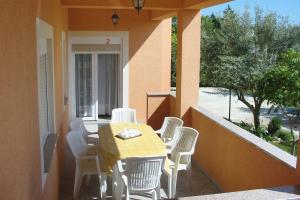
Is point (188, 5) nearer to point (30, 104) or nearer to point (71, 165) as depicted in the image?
point (71, 165)

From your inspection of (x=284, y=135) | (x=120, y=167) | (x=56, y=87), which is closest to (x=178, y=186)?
(x=120, y=167)

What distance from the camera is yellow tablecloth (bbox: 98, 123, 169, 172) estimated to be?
565 centimetres

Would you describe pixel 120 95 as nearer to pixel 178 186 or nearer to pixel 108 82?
pixel 108 82

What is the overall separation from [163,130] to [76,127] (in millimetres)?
1792

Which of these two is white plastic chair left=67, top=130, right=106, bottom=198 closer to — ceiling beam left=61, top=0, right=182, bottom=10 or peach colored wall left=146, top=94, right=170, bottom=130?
ceiling beam left=61, top=0, right=182, bottom=10

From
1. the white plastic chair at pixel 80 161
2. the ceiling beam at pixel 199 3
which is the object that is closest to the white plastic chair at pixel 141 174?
the white plastic chair at pixel 80 161

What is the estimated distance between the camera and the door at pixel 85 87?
444 inches

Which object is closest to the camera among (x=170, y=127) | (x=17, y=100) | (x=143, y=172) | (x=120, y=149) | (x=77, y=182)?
(x=17, y=100)

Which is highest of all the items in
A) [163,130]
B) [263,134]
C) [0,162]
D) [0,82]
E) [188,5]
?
[188,5]

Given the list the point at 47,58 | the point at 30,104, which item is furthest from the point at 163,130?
the point at 30,104

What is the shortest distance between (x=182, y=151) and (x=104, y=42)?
17.4ft

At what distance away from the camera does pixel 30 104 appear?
3006mm

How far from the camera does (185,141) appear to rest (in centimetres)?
670

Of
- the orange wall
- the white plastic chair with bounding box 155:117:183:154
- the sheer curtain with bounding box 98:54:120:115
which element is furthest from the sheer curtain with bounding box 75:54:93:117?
the orange wall
